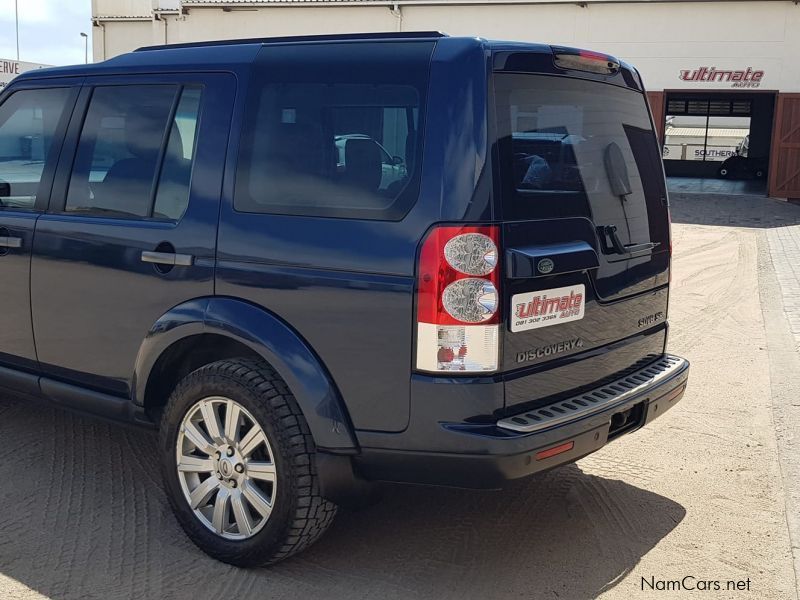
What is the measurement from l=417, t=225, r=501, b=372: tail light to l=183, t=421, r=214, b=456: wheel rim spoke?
1.04m

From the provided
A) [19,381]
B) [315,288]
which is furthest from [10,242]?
[315,288]

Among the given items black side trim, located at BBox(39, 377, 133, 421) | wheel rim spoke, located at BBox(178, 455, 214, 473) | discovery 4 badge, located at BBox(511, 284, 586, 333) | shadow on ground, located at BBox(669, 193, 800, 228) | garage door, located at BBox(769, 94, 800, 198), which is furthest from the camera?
garage door, located at BBox(769, 94, 800, 198)

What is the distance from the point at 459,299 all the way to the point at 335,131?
83cm

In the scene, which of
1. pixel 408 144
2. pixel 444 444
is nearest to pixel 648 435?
pixel 444 444

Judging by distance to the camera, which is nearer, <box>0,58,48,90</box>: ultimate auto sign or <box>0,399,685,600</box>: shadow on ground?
<box>0,399,685,600</box>: shadow on ground

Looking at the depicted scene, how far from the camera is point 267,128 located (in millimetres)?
3418

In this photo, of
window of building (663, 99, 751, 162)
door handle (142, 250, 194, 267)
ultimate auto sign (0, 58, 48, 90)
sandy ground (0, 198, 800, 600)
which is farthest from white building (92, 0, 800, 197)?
door handle (142, 250, 194, 267)

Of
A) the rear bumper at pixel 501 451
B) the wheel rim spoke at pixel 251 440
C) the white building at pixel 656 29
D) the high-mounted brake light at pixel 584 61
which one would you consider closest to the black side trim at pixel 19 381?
the wheel rim spoke at pixel 251 440

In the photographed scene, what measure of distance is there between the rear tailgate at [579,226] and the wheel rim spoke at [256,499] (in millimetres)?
1026

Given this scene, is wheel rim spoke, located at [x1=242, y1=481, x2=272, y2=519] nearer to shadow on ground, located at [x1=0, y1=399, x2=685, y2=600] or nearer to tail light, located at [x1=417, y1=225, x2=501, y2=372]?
shadow on ground, located at [x1=0, y1=399, x2=685, y2=600]

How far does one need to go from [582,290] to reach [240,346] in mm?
1363

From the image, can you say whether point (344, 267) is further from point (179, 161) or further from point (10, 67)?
point (10, 67)

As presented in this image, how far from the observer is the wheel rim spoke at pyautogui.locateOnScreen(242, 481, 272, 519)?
330cm

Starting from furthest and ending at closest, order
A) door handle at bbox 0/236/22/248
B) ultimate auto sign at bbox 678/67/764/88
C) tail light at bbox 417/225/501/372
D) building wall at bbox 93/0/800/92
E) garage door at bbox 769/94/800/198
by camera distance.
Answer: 1. ultimate auto sign at bbox 678/67/764/88
2. garage door at bbox 769/94/800/198
3. building wall at bbox 93/0/800/92
4. door handle at bbox 0/236/22/248
5. tail light at bbox 417/225/501/372
